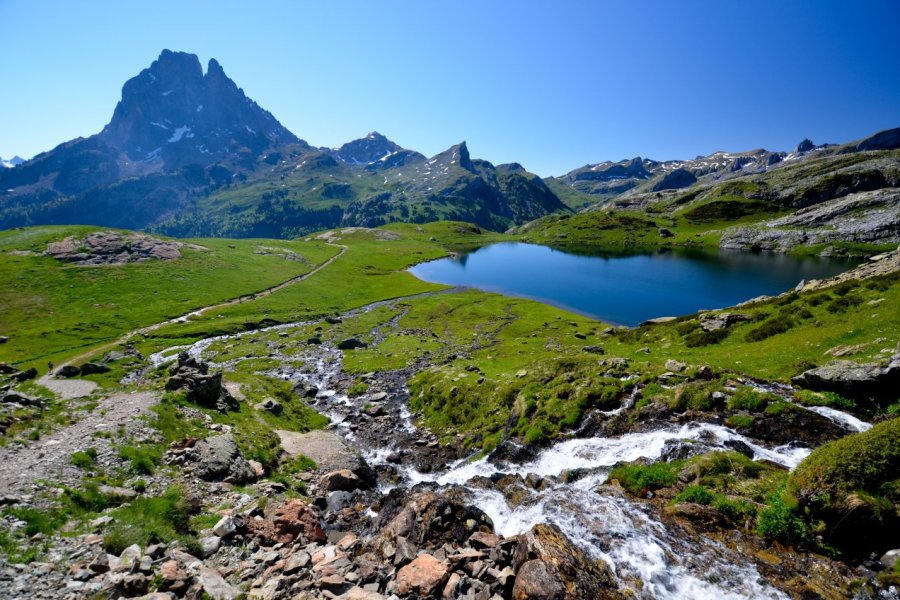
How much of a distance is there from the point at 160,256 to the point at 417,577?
16231cm

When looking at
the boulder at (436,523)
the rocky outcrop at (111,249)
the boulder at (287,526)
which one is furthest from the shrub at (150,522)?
the rocky outcrop at (111,249)

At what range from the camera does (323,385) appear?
55.6 metres

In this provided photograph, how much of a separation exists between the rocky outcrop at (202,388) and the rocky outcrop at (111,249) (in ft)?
408

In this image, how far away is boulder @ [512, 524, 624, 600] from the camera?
1245 cm

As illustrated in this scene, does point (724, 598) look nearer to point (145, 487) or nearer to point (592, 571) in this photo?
point (592, 571)

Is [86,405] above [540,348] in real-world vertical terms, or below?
above

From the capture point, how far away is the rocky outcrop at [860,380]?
20.6 m

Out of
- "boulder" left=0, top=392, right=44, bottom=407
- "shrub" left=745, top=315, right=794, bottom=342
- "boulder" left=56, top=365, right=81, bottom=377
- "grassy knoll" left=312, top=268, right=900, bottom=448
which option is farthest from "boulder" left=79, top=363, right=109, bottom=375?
"shrub" left=745, top=315, right=794, bottom=342

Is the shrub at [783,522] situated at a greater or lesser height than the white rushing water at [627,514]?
greater

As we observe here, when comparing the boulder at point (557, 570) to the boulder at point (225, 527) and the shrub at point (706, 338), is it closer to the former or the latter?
the boulder at point (225, 527)

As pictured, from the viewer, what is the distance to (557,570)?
1303cm

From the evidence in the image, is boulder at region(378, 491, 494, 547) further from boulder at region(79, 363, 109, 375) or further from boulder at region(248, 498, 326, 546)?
boulder at region(79, 363, 109, 375)

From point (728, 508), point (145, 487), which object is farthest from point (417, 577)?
point (145, 487)

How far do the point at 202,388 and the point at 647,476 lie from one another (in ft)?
118
